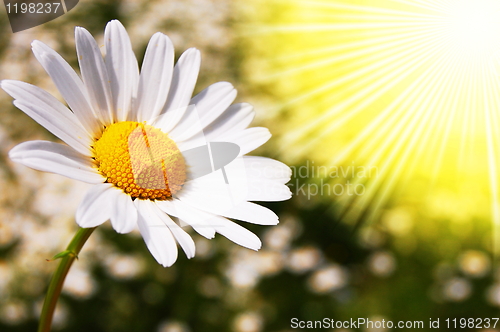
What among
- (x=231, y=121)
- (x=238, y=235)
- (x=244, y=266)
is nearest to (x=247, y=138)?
(x=231, y=121)

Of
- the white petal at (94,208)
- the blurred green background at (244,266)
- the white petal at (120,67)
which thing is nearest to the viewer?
the white petal at (94,208)

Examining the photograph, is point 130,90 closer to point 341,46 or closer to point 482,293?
point 482,293

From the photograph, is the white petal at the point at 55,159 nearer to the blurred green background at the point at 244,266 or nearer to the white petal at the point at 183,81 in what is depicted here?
the white petal at the point at 183,81

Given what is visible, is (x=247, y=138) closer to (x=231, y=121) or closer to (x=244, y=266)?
(x=231, y=121)

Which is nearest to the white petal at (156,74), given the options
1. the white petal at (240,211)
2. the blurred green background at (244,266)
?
the white petal at (240,211)

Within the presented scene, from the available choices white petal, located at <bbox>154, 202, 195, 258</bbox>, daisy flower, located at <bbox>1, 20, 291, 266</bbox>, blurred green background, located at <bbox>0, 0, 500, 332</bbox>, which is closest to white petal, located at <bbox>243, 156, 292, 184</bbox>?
daisy flower, located at <bbox>1, 20, 291, 266</bbox>

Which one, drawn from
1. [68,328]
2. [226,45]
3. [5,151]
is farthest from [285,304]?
[226,45]
